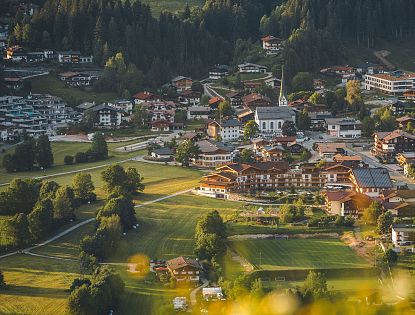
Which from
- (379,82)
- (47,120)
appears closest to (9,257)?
(47,120)

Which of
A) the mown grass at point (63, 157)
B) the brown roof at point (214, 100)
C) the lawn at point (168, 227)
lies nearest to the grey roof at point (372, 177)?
the lawn at point (168, 227)

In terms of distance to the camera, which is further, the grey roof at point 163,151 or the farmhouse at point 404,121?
the farmhouse at point 404,121

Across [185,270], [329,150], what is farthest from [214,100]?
[185,270]

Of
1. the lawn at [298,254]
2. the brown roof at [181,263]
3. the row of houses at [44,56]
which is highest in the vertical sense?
the row of houses at [44,56]

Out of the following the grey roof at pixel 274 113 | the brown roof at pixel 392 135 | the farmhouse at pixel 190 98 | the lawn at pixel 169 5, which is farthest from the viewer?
the lawn at pixel 169 5

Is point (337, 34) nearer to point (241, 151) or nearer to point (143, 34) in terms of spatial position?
point (143, 34)

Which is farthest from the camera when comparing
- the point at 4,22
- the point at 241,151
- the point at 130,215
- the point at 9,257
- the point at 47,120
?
the point at 4,22

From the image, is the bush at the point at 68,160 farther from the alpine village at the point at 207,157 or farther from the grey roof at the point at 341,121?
the grey roof at the point at 341,121

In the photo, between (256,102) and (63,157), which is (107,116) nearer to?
(63,157)
